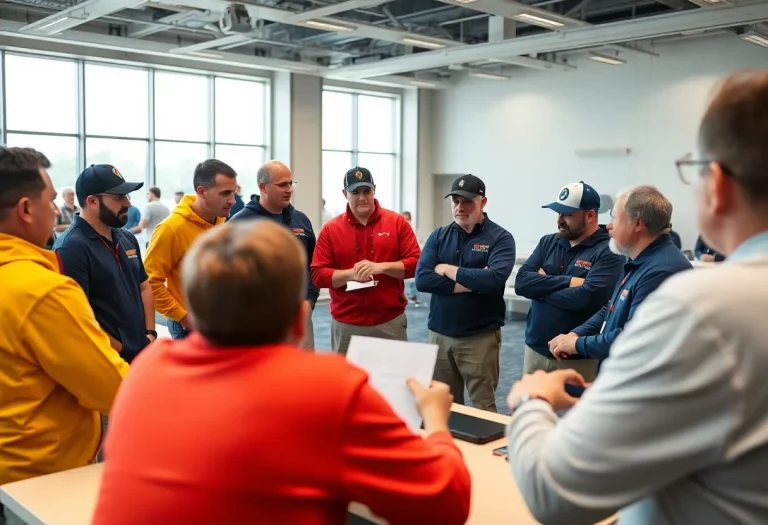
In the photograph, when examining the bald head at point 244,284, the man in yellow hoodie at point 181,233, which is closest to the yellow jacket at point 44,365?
the bald head at point 244,284

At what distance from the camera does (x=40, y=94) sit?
10031 mm

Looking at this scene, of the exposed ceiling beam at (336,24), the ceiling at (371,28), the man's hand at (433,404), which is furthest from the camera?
the exposed ceiling beam at (336,24)

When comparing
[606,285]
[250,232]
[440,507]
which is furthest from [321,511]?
[606,285]

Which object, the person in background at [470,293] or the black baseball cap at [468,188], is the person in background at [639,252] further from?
the black baseball cap at [468,188]

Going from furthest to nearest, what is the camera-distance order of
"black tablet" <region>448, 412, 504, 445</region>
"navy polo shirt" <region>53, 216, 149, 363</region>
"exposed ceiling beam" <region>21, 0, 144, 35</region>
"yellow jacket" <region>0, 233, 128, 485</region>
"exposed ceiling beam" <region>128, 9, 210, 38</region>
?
"exposed ceiling beam" <region>128, 9, 210, 38</region> → "exposed ceiling beam" <region>21, 0, 144, 35</region> → "navy polo shirt" <region>53, 216, 149, 363</region> → "black tablet" <region>448, 412, 504, 445</region> → "yellow jacket" <region>0, 233, 128, 485</region>

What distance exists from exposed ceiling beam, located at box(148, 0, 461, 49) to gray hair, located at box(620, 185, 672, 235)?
6354 millimetres

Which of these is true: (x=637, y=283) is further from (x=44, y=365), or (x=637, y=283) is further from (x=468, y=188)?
(x=44, y=365)

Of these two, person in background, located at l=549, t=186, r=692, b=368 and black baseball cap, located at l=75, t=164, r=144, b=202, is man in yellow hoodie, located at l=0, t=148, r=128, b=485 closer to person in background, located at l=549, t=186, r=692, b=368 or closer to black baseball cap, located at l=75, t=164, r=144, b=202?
black baseball cap, located at l=75, t=164, r=144, b=202

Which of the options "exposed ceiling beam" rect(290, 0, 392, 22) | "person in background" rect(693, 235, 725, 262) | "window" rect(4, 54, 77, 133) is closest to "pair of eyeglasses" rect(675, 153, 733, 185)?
"person in background" rect(693, 235, 725, 262)

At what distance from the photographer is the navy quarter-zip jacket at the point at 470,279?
3857 mm

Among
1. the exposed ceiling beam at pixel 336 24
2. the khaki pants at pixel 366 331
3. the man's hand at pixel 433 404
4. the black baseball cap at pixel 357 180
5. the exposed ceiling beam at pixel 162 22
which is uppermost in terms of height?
the exposed ceiling beam at pixel 162 22

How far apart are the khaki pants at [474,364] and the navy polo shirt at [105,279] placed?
1649 millimetres

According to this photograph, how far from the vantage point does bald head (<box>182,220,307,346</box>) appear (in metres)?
1.03

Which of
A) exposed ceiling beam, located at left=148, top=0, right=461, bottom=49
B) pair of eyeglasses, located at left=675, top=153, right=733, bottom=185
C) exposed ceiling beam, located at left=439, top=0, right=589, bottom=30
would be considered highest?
exposed ceiling beam, located at left=148, top=0, right=461, bottom=49
